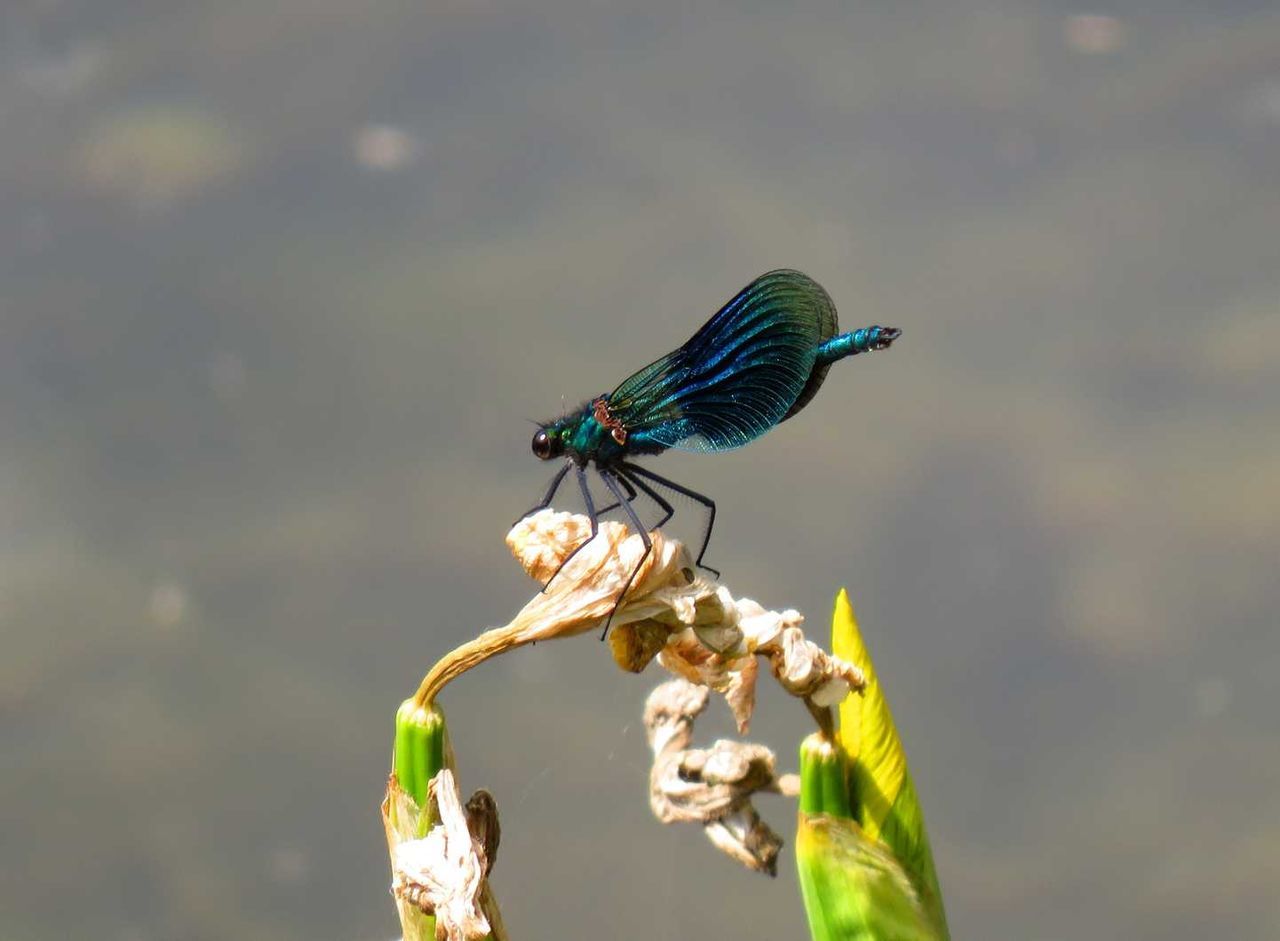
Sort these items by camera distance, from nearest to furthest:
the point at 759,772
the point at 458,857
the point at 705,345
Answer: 1. the point at 458,857
2. the point at 759,772
3. the point at 705,345

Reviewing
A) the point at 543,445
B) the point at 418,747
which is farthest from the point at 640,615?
the point at 543,445

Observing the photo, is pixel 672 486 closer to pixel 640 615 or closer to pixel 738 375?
pixel 738 375

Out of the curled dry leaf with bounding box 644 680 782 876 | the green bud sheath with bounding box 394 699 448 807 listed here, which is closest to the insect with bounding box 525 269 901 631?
the curled dry leaf with bounding box 644 680 782 876

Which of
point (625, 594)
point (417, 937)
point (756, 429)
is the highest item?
point (756, 429)

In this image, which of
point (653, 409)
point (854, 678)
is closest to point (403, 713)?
point (854, 678)

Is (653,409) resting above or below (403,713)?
above

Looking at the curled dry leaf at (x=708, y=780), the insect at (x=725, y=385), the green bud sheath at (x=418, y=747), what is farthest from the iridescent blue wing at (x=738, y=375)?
the green bud sheath at (x=418, y=747)

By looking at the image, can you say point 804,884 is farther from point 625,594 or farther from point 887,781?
point 625,594

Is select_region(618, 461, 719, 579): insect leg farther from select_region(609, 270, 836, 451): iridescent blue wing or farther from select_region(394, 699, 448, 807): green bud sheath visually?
select_region(394, 699, 448, 807): green bud sheath
